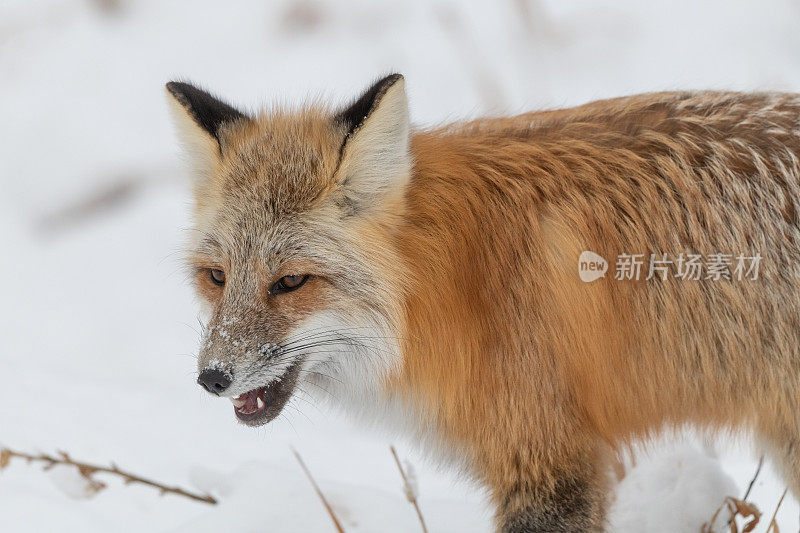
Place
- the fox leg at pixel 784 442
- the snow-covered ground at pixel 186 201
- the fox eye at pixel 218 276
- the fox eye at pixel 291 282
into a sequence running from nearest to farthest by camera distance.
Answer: the fox eye at pixel 291 282 → the fox eye at pixel 218 276 → the fox leg at pixel 784 442 → the snow-covered ground at pixel 186 201

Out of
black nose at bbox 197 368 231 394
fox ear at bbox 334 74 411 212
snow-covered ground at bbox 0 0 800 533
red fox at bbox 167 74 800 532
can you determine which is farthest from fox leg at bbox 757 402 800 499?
black nose at bbox 197 368 231 394

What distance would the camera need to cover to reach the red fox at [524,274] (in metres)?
2.44

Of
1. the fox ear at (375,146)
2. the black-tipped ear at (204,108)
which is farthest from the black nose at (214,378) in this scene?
the black-tipped ear at (204,108)

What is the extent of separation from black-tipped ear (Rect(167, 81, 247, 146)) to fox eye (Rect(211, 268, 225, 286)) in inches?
17.3

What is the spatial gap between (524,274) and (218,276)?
40.0 inches

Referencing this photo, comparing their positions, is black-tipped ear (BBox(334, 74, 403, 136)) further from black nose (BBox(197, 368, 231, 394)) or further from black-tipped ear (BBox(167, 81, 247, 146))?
black nose (BBox(197, 368, 231, 394))

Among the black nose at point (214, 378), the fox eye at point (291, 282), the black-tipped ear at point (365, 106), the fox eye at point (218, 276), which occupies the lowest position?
the black nose at point (214, 378)

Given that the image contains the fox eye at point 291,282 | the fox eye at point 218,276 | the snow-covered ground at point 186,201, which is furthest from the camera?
the snow-covered ground at point 186,201

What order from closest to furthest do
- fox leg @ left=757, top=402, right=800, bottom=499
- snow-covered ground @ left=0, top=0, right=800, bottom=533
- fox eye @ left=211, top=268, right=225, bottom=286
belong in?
fox eye @ left=211, top=268, right=225, bottom=286 → fox leg @ left=757, top=402, right=800, bottom=499 → snow-covered ground @ left=0, top=0, right=800, bottom=533

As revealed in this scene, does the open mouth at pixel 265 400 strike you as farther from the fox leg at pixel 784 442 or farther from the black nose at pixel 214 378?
the fox leg at pixel 784 442

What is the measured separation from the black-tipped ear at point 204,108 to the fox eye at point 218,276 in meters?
0.44

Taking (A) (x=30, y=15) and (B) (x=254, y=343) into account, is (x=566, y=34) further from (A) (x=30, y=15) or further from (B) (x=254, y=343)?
(B) (x=254, y=343)

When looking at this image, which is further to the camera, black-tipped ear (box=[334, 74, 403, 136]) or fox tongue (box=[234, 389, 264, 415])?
fox tongue (box=[234, 389, 264, 415])

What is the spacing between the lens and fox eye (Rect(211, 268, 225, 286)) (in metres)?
2.49
